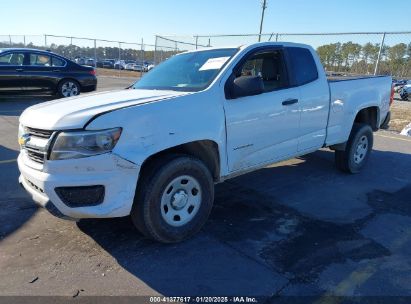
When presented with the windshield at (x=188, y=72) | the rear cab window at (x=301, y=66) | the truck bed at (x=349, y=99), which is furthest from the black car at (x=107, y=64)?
the rear cab window at (x=301, y=66)

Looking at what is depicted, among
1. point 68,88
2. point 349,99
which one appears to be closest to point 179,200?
point 349,99

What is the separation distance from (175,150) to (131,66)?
42234mm

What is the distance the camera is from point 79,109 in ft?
11.3

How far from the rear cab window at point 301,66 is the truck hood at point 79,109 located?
1.80 metres

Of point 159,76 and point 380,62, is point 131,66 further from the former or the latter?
point 159,76

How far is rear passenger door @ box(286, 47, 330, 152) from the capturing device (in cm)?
498

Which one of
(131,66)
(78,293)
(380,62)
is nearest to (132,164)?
(78,293)

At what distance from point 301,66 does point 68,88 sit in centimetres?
1002

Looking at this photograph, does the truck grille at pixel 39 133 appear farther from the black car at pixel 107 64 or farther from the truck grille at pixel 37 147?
the black car at pixel 107 64

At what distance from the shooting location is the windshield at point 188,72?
13.8 ft

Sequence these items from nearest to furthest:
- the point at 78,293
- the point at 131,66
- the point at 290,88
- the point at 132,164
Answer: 1. the point at 78,293
2. the point at 132,164
3. the point at 290,88
4. the point at 131,66

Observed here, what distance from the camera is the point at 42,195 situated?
3.38 metres

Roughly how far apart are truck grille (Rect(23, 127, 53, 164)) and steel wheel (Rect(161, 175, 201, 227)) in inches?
42.8

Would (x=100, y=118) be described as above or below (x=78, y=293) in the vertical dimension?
above
